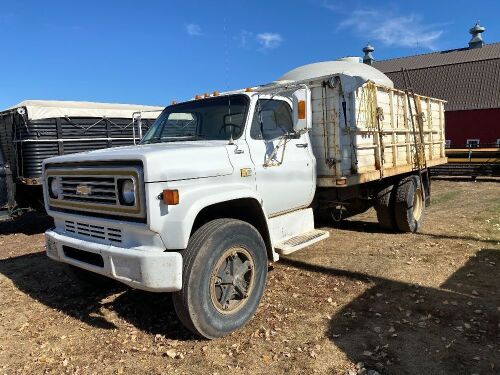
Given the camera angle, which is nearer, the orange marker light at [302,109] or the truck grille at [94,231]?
the truck grille at [94,231]

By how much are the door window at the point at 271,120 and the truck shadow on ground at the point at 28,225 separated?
255 inches

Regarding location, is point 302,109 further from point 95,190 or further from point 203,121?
point 95,190

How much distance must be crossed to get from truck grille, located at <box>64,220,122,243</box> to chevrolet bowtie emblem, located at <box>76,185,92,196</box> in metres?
0.30

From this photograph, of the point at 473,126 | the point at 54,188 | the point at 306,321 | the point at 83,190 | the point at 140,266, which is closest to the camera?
the point at 140,266

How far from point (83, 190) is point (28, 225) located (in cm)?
702

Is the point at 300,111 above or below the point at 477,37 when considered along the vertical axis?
below

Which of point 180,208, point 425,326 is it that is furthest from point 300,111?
point 425,326

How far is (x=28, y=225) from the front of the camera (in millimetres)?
9961

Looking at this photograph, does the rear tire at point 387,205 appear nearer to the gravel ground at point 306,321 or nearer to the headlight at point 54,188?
the gravel ground at point 306,321

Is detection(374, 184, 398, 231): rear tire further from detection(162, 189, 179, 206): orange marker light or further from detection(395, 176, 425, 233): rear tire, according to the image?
detection(162, 189, 179, 206): orange marker light

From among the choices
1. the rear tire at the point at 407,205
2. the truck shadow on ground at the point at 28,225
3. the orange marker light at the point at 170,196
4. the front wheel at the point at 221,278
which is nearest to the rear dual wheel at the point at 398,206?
the rear tire at the point at 407,205

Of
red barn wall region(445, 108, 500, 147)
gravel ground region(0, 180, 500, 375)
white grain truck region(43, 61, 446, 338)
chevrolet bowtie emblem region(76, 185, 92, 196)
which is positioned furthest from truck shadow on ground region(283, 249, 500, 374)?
red barn wall region(445, 108, 500, 147)

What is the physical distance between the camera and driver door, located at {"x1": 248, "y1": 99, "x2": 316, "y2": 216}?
15.2ft

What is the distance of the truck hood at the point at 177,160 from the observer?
3.46 meters
